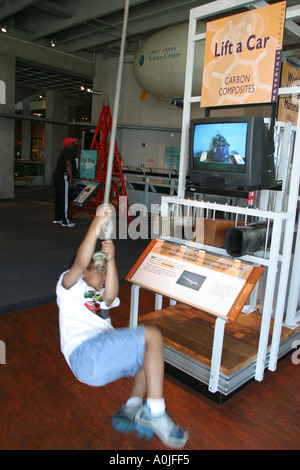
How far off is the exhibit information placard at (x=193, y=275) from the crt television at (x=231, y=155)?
48cm

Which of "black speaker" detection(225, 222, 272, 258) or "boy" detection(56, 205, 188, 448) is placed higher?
"black speaker" detection(225, 222, 272, 258)

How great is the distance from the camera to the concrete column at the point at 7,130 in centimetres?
921

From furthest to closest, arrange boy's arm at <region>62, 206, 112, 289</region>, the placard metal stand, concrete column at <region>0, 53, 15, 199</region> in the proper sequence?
1. concrete column at <region>0, 53, 15, 199</region>
2. the placard metal stand
3. boy's arm at <region>62, 206, 112, 289</region>

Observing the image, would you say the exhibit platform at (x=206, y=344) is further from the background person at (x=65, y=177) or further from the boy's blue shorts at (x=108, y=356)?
the background person at (x=65, y=177)

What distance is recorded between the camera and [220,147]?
7.72ft

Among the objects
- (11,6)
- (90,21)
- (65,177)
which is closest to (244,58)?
(65,177)

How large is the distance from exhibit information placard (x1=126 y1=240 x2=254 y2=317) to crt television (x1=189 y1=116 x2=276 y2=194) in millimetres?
475

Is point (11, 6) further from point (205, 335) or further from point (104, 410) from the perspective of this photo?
point (104, 410)

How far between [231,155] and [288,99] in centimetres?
206

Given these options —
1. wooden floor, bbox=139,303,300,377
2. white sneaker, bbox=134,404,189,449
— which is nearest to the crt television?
wooden floor, bbox=139,303,300,377

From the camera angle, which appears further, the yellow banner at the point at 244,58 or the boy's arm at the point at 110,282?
the yellow banner at the point at 244,58

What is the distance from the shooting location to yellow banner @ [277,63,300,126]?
363cm

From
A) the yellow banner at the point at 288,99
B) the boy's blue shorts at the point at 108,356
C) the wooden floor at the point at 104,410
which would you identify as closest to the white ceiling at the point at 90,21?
the yellow banner at the point at 288,99

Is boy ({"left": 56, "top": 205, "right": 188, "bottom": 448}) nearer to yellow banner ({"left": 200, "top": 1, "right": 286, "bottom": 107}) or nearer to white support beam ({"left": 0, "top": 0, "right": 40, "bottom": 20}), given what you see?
yellow banner ({"left": 200, "top": 1, "right": 286, "bottom": 107})
